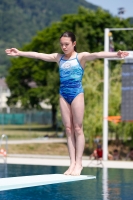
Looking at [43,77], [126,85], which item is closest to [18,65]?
[43,77]

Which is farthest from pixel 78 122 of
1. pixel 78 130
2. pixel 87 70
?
pixel 87 70

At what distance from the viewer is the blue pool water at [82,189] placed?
1325cm

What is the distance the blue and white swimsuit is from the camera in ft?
28.5

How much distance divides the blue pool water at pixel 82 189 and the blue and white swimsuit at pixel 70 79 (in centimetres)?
458

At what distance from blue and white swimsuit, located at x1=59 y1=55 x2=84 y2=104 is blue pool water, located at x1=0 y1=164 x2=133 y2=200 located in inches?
180

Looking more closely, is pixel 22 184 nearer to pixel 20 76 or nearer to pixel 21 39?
pixel 20 76

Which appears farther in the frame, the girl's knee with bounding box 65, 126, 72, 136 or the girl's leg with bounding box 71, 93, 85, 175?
the girl's knee with bounding box 65, 126, 72, 136

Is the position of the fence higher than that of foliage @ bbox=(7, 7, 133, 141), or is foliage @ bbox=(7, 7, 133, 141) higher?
foliage @ bbox=(7, 7, 133, 141)

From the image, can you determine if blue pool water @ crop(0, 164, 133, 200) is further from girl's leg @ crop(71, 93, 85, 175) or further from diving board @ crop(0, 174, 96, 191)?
diving board @ crop(0, 174, 96, 191)

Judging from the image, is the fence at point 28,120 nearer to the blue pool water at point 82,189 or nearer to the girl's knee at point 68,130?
the blue pool water at point 82,189

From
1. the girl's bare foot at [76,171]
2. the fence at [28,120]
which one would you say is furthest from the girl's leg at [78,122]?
the fence at [28,120]

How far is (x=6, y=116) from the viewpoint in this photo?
276ft

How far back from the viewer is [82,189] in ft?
48.8

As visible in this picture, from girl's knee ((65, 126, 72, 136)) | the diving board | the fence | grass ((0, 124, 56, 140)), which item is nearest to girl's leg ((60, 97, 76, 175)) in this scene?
girl's knee ((65, 126, 72, 136))
